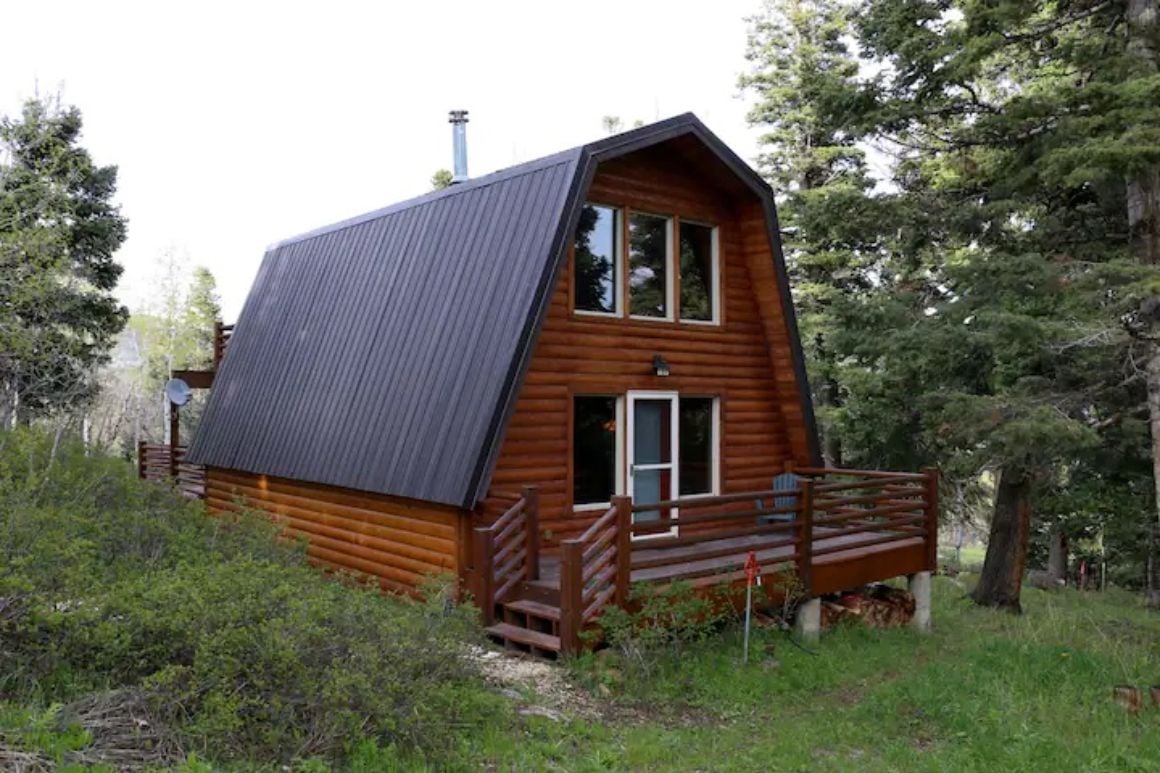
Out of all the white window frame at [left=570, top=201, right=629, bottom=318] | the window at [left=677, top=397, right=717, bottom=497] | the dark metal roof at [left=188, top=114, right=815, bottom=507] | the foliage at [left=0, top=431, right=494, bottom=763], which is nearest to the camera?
the foliage at [left=0, top=431, right=494, bottom=763]

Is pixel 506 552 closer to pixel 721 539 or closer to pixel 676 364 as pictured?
pixel 721 539

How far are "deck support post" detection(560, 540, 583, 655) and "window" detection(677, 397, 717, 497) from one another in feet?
11.6

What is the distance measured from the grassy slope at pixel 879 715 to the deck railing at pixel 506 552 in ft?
5.57

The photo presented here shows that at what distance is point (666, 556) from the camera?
8.41m

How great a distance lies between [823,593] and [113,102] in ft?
104

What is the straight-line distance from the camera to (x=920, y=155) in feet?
49.8

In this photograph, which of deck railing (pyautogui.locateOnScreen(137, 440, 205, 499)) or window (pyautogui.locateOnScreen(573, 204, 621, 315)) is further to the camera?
deck railing (pyautogui.locateOnScreen(137, 440, 205, 499))

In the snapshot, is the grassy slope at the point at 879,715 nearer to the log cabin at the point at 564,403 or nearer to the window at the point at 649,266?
the log cabin at the point at 564,403

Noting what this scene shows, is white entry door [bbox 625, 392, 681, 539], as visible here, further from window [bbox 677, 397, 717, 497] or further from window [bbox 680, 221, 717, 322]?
window [bbox 680, 221, 717, 322]

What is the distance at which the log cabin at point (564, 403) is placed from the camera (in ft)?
25.7

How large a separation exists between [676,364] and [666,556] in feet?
8.33

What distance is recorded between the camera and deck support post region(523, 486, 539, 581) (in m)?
7.74

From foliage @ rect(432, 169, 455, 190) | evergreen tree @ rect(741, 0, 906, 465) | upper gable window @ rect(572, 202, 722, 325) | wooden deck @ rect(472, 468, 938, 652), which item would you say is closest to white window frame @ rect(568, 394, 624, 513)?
wooden deck @ rect(472, 468, 938, 652)

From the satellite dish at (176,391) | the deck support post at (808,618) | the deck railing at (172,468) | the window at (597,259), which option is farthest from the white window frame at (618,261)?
the satellite dish at (176,391)
